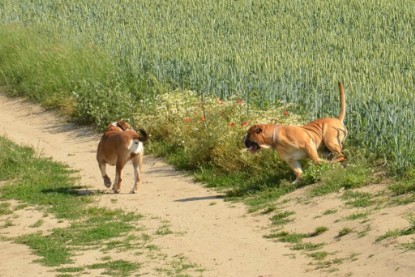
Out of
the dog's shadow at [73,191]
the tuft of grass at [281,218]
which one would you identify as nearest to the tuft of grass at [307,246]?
the tuft of grass at [281,218]

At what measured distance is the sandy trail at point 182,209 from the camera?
12.4m

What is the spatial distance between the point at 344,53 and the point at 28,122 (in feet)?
18.1

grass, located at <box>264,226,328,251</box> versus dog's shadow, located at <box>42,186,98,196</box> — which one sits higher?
grass, located at <box>264,226,328,251</box>

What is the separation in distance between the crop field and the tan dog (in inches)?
104

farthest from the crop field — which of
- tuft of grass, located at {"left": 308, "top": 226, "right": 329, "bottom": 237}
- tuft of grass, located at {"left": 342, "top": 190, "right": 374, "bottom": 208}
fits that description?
tuft of grass, located at {"left": 308, "top": 226, "right": 329, "bottom": 237}

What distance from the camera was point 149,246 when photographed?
1324 centimetres

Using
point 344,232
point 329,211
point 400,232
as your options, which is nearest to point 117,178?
point 329,211

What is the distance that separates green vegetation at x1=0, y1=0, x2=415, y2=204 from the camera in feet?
51.5

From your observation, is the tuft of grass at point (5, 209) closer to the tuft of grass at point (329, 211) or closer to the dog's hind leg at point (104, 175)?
the dog's hind leg at point (104, 175)

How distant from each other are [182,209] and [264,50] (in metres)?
7.79

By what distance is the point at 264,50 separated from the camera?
73.0 feet

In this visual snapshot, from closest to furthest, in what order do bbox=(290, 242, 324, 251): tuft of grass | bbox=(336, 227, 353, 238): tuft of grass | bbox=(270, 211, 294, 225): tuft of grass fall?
bbox=(290, 242, 324, 251): tuft of grass → bbox=(336, 227, 353, 238): tuft of grass → bbox=(270, 211, 294, 225): tuft of grass

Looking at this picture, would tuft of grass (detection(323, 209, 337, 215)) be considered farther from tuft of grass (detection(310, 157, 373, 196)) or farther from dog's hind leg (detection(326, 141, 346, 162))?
dog's hind leg (detection(326, 141, 346, 162))

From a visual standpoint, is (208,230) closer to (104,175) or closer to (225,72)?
(104,175)
